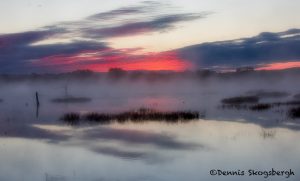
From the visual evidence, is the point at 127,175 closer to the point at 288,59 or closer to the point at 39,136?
the point at 39,136

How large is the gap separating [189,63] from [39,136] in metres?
1.39

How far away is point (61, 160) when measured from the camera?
459 centimetres

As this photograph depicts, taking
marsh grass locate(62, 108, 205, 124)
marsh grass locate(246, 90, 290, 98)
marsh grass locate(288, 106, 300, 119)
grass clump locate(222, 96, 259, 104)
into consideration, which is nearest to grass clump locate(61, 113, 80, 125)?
marsh grass locate(62, 108, 205, 124)

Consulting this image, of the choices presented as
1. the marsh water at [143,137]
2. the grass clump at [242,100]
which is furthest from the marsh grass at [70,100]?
the grass clump at [242,100]

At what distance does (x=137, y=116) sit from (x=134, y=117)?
28 millimetres

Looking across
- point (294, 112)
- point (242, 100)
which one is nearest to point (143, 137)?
point (242, 100)

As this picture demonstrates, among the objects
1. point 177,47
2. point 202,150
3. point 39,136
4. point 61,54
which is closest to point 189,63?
point 177,47

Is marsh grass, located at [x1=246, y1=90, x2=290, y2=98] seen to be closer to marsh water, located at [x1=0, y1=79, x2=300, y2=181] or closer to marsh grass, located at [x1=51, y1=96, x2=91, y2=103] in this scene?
marsh water, located at [x1=0, y1=79, x2=300, y2=181]

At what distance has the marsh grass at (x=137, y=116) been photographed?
4.79 m

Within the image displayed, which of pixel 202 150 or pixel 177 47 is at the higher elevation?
pixel 177 47

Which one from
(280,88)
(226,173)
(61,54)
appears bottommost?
(226,173)

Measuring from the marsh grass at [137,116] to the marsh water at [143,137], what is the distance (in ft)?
0.14

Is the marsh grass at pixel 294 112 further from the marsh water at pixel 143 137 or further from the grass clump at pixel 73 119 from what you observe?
the grass clump at pixel 73 119

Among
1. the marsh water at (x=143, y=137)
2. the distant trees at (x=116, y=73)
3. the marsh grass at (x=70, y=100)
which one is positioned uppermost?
the distant trees at (x=116, y=73)
